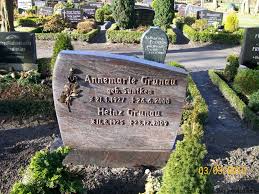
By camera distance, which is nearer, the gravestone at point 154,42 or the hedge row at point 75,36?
the gravestone at point 154,42

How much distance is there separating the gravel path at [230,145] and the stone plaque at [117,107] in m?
1.19

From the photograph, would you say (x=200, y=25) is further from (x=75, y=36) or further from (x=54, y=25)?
(x=54, y=25)

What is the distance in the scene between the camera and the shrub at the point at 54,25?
2156 cm

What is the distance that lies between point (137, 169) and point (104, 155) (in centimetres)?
67

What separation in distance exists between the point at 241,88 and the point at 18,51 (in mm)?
7473

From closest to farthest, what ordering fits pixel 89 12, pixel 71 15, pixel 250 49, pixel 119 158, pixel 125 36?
pixel 119 158, pixel 250 49, pixel 125 36, pixel 71 15, pixel 89 12

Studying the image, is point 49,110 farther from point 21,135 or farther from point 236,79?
point 236,79

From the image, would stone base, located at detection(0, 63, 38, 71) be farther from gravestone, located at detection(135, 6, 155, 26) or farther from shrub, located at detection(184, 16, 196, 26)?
shrub, located at detection(184, 16, 196, 26)

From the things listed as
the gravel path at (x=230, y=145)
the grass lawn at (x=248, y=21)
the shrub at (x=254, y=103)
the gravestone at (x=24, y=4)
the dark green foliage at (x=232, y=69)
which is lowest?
the gravel path at (x=230, y=145)

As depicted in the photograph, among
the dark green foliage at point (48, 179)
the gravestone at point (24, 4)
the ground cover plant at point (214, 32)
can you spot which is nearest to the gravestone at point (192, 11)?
the ground cover plant at point (214, 32)

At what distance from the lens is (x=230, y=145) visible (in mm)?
7734

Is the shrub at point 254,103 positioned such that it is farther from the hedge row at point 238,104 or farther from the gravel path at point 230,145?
the gravel path at point 230,145

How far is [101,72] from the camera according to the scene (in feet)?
19.6

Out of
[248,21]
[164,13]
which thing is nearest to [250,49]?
[164,13]
